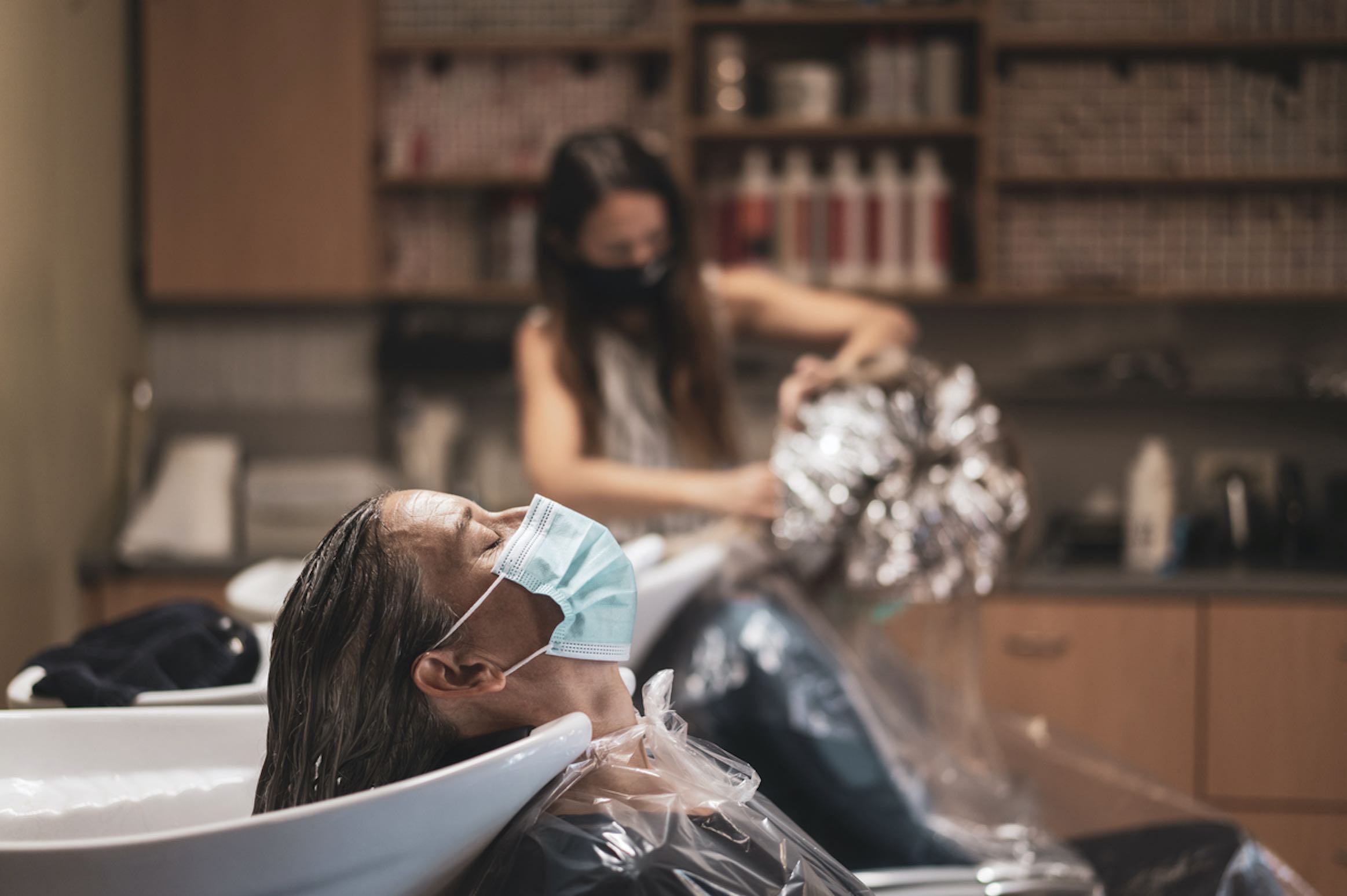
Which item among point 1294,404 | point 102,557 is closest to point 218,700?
point 102,557

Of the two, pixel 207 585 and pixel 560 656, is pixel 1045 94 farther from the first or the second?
pixel 560 656

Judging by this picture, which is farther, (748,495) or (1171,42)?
(1171,42)

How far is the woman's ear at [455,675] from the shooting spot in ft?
2.79

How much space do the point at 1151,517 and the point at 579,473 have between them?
5.48 feet

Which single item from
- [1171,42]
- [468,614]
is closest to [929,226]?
[1171,42]

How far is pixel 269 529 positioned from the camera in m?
3.07

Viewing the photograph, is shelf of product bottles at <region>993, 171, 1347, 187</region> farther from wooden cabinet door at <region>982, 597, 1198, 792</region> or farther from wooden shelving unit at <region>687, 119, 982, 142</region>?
wooden cabinet door at <region>982, 597, 1198, 792</region>

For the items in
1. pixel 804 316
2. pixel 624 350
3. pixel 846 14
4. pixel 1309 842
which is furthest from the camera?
pixel 846 14

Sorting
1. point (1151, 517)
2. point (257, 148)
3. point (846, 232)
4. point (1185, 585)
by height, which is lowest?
point (1185, 585)

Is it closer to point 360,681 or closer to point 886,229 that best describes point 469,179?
point 886,229

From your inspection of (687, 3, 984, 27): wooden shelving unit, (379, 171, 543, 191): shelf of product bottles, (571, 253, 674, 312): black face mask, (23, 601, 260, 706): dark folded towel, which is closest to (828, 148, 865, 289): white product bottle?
(687, 3, 984, 27): wooden shelving unit

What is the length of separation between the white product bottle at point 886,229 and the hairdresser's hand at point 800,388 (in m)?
1.39

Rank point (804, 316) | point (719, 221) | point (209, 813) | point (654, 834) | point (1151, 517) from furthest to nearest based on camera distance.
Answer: point (719, 221) < point (1151, 517) < point (804, 316) < point (209, 813) < point (654, 834)

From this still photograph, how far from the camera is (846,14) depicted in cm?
311
